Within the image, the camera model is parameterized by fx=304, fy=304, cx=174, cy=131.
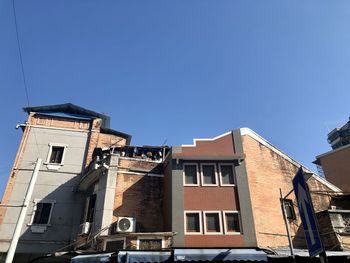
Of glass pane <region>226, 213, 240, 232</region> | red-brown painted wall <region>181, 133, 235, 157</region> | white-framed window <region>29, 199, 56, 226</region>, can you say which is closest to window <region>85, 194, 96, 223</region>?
white-framed window <region>29, 199, 56, 226</region>

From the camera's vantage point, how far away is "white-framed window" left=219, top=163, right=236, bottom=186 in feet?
57.8

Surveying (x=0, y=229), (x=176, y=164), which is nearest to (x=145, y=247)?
(x=176, y=164)

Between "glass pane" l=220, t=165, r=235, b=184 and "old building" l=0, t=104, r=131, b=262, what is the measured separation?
957 centimetres

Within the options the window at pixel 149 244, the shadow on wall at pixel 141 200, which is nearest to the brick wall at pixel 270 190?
the window at pixel 149 244

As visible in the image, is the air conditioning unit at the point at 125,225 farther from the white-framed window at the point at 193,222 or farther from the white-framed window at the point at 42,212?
the white-framed window at the point at 42,212

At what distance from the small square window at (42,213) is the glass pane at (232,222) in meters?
11.7

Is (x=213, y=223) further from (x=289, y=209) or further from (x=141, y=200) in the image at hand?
(x=289, y=209)

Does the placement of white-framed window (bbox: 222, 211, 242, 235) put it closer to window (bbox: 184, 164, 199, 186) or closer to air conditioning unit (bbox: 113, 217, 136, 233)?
window (bbox: 184, 164, 199, 186)

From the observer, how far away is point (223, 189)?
56.8 feet

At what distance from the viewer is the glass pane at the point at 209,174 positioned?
17.7 metres

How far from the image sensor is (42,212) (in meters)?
20.1

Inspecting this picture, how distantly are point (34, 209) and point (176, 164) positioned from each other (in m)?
10.1

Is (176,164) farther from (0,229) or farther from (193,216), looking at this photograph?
(0,229)

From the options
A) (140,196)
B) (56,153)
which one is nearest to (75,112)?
(56,153)
